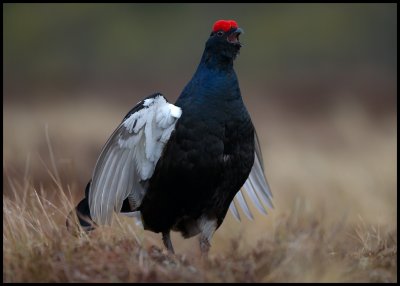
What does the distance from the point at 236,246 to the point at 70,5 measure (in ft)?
69.5

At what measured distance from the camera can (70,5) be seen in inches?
959

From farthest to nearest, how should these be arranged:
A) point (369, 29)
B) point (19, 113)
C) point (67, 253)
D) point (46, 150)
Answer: point (369, 29)
point (19, 113)
point (46, 150)
point (67, 253)

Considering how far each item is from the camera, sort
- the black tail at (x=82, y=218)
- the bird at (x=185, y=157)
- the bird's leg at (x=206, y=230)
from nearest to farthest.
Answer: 1. the black tail at (x=82, y=218)
2. the bird at (x=185, y=157)
3. the bird's leg at (x=206, y=230)

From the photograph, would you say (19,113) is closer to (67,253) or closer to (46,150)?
(46,150)

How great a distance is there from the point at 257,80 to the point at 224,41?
16.5 metres

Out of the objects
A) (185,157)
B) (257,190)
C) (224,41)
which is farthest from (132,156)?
(257,190)

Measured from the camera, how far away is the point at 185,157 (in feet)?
16.3

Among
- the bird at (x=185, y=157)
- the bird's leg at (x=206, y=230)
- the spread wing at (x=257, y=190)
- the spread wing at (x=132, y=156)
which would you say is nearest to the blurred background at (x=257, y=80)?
the spread wing at (x=257, y=190)

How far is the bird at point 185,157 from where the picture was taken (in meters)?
4.98

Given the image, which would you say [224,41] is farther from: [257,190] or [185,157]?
[257,190]

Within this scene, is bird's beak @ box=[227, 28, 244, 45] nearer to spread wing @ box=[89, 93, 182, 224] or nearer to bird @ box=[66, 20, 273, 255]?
bird @ box=[66, 20, 273, 255]

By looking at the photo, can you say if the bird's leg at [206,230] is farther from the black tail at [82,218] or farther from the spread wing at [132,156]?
the black tail at [82,218]

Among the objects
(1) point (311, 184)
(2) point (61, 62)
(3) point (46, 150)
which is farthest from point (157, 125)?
(2) point (61, 62)

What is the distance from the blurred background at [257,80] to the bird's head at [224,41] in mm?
3566
